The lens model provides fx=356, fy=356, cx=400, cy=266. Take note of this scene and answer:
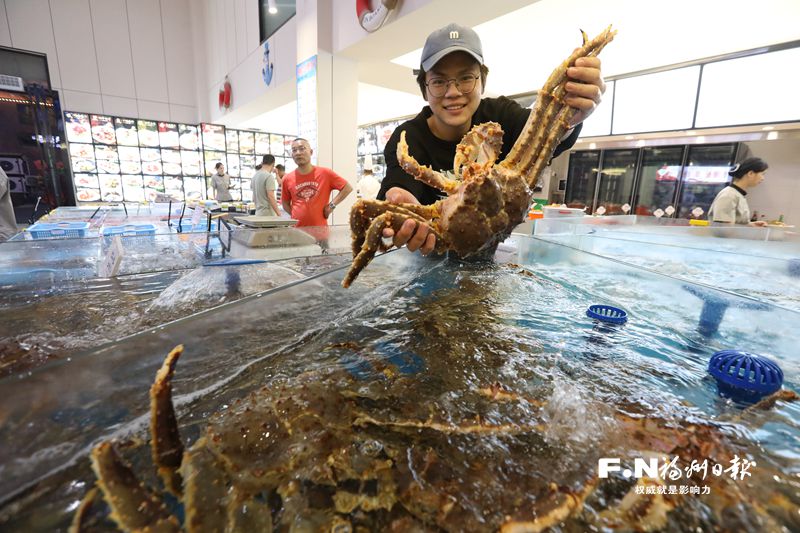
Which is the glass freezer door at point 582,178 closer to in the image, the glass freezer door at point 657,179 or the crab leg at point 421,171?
the glass freezer door at point 657,179

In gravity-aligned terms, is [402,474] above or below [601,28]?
below

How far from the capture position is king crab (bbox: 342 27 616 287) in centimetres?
144

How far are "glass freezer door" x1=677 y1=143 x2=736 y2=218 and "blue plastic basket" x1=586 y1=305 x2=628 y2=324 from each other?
19.5ft

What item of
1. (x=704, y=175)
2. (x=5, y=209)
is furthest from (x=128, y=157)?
(x=704, y=175)

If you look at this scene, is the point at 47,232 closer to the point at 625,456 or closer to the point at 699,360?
the point at 625,456

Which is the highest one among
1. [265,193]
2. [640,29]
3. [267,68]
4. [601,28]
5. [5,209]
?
[267,68]

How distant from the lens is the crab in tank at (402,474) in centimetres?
59

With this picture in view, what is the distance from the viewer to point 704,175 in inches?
228

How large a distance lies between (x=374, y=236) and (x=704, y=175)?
22.6ft

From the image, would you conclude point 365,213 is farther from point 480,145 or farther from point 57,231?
point 57,231

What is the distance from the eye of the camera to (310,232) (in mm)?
3117

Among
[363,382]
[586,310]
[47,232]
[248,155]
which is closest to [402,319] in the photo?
[363,382]

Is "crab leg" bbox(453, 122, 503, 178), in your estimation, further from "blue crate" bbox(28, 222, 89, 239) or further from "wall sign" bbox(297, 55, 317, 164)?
"wall sign" bbox(297, 55, 317, 164)

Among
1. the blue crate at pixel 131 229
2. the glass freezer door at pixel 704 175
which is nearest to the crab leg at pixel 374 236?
the blue crate at pixel 131 229
